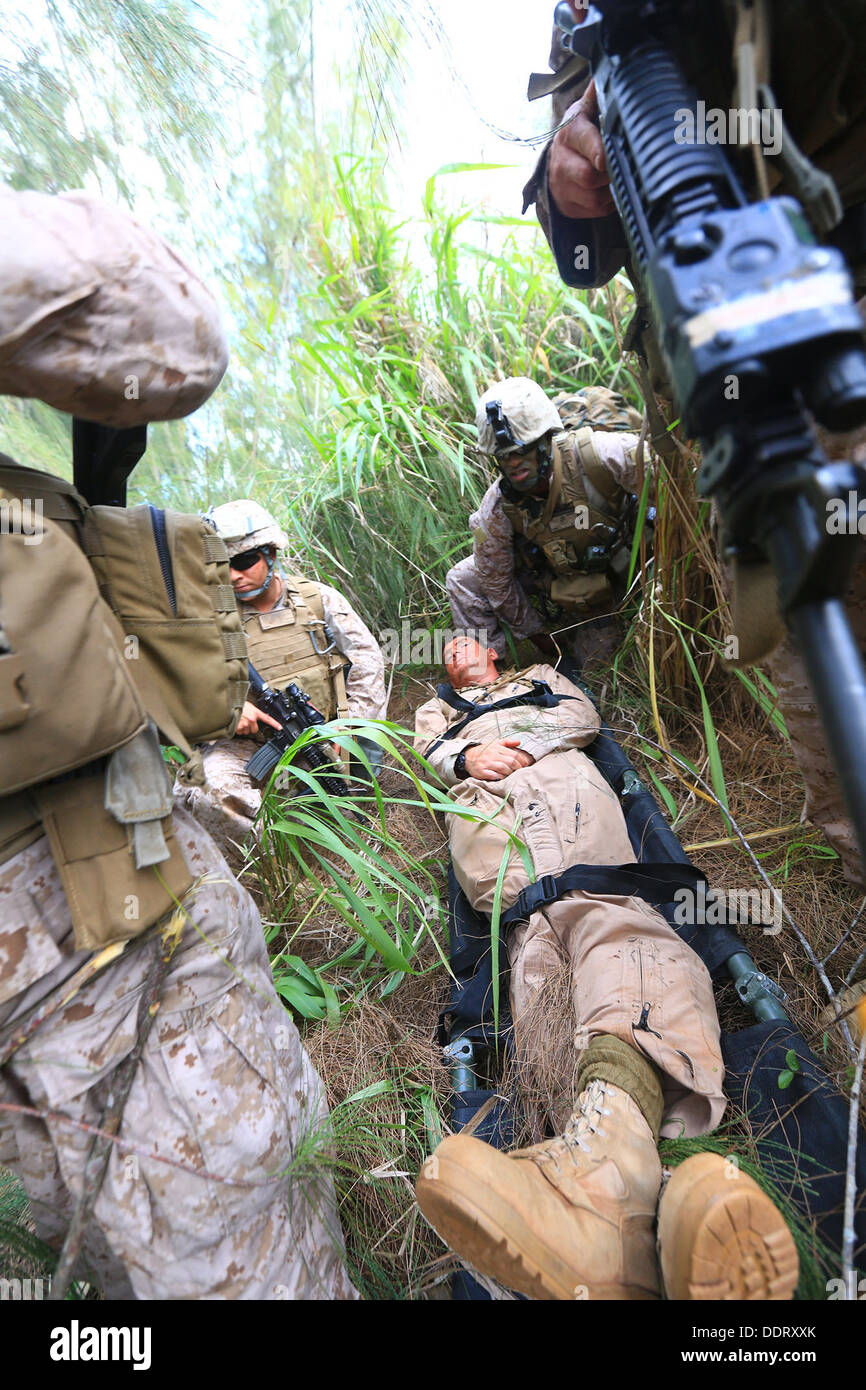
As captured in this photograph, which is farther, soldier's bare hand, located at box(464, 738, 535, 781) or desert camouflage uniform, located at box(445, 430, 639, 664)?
desert camouflage uniform, located at box(445, 430, 639, 664)

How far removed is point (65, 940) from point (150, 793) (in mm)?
241

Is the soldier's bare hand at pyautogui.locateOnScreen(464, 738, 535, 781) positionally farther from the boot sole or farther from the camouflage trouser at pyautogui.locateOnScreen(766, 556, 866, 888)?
the boot sole

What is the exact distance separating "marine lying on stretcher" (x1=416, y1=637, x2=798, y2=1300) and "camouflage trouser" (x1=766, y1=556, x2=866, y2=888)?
0.42 meters

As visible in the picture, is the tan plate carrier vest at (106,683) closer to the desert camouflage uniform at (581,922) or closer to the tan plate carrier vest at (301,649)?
the desert camouflage uniform at (581,922)

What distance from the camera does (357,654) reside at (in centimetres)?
374

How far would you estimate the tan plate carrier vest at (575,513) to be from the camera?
310cm

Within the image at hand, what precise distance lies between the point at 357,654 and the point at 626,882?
7.58 feet

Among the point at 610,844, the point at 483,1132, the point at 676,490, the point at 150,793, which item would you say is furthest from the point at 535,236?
the point at 483,1132

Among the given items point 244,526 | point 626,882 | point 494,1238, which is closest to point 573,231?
point 626,882

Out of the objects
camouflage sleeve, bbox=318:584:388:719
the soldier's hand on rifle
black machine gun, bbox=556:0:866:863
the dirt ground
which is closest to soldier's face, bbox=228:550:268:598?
camouflage sleeve, bbox=318:584:388:719

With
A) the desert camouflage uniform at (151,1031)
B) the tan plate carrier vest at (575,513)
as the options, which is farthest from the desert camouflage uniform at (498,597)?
the desert camouflage uniform at (151,1031)

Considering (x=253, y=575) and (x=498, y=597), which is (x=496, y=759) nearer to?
(x=498, y=597)

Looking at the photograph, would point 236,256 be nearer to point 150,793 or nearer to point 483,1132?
point 150,793

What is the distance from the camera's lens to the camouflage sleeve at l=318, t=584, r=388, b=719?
3.65 metres
